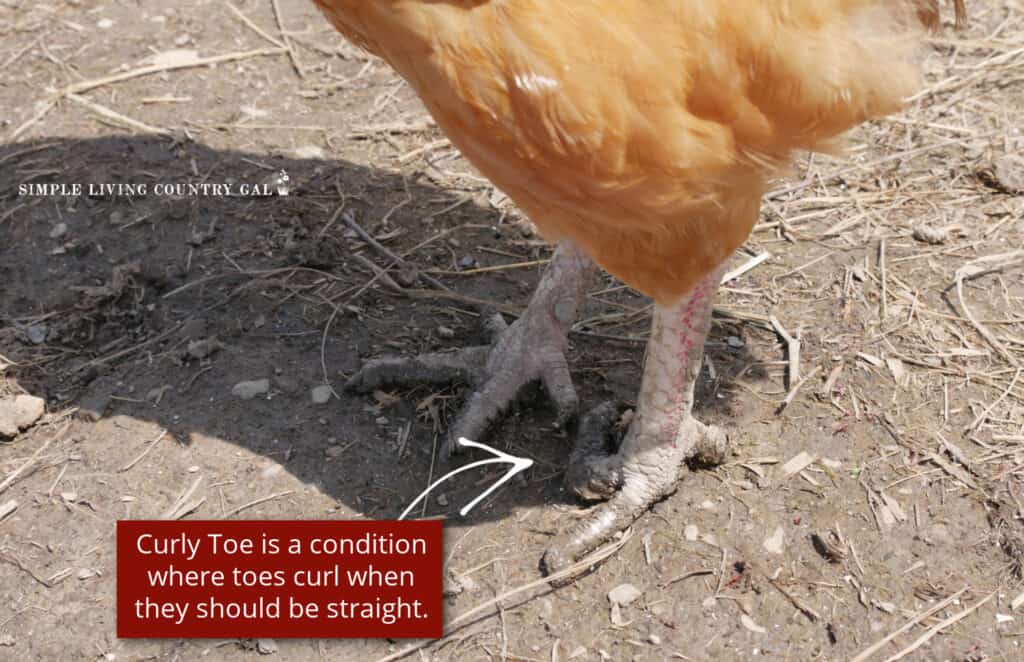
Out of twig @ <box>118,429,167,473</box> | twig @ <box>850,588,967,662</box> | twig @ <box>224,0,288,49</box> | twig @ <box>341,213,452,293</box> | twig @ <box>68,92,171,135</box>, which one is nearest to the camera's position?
twig @ <box>850,588,967,662</box>

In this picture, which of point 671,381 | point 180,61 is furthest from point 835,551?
point 180,61

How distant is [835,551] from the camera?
9.52ft

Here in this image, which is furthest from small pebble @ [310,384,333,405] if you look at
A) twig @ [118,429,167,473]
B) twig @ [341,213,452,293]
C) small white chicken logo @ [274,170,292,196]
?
small white chicken logo @ [274,170,292,196]

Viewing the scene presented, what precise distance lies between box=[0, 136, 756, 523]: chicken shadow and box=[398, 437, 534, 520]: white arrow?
28 millimetres

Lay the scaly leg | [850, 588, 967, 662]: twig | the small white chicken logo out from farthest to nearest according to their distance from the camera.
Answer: the small white chicken logo < the scaly leg < [850, 588, 967, 662]: twig

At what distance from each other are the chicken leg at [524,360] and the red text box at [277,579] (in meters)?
0.50

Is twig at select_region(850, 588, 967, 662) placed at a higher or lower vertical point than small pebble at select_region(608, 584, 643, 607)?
lower

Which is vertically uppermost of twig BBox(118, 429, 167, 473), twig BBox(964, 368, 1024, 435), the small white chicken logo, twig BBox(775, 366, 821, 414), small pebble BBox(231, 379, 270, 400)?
the small white chicken logo

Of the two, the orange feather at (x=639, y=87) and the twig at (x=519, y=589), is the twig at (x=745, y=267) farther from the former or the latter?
the orange feather at (x=639, y=87)

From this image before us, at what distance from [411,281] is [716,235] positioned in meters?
1.55

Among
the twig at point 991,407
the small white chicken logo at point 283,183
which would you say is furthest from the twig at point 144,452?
the twig at point 991,407

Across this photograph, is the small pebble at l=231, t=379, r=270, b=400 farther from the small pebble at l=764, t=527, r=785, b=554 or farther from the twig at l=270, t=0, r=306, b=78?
the twig at l=270, t=0, r=306, b=78

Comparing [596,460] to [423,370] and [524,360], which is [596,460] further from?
[423,370]

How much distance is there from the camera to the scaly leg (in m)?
2.83
